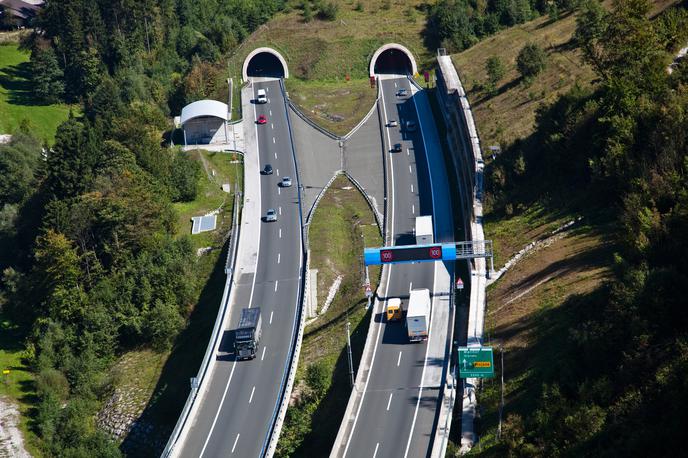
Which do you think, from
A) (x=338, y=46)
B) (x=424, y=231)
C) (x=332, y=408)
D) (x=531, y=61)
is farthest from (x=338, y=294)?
(x=338, y=46)

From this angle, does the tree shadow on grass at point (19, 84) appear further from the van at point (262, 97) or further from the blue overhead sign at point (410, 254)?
the blue overhead sign at point (410, 254)

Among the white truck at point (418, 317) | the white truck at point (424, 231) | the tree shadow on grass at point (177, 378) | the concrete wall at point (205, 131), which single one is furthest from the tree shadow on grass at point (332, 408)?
the concrete wall at point (205, 131)

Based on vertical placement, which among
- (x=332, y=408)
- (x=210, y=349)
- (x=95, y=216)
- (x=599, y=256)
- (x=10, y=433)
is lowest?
(x=10, y=433)

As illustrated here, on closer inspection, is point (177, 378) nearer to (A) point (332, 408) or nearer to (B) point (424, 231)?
(A) point (332, 408)

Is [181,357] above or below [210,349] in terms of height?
below

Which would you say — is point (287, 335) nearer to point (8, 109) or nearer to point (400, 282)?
point (400, 282)

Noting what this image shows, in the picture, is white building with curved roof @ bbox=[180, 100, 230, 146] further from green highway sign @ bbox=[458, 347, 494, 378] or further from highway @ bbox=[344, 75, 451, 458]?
green highway sign @ bbox=[458, 347, 494, 378]

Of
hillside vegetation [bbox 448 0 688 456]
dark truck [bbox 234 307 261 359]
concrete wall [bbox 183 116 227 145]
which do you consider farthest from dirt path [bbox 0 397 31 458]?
concrete wall [bbox 183 116 227 145]
